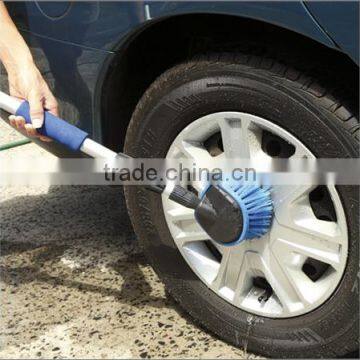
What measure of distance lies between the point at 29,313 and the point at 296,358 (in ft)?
3.43

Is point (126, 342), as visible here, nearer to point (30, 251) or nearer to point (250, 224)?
point (250, 224)

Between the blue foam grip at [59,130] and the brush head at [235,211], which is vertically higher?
Result: the blue foam grip at [59,130]

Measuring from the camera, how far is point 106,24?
2.00 meters

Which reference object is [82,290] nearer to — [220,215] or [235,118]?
[220,215]

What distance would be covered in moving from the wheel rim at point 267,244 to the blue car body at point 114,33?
11.2 inches

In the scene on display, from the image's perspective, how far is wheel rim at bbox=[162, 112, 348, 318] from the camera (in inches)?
72.5

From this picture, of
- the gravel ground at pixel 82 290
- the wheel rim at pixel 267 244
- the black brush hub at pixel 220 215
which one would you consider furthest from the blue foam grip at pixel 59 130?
the gravel ground at pixel 82 290

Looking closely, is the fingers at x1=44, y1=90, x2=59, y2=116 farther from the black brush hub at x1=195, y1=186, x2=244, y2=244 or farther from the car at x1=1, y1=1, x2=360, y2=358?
the black brush hub at x1=195, y1=186, x2=244, y2=244

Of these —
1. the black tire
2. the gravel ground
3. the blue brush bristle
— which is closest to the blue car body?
the black tire

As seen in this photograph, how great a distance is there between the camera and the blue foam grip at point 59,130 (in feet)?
6.90

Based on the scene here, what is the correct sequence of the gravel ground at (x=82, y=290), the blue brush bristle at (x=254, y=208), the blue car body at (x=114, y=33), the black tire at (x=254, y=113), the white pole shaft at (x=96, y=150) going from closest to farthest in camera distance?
the blue car body at (x=114, y=33)
the black tire at (x=254, y=113)
the blue brush bristle at (x=254, y=208)
the white pole shaft at (x=96, y=150)
the gravel ground at (x=82, y=290)

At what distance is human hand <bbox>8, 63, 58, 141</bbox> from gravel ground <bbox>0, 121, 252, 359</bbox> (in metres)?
0.70

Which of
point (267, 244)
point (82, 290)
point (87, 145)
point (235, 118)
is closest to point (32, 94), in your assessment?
point (87, 145)

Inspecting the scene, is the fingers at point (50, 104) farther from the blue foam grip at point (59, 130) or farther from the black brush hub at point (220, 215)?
the black brush hub at point (220, 215)
